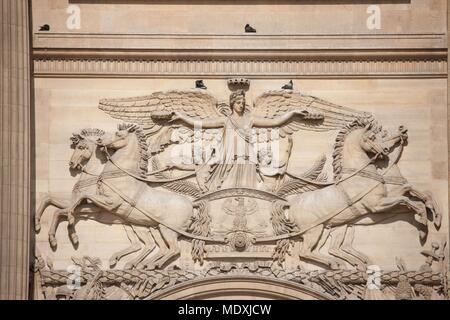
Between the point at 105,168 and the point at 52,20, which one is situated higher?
the point at 52,20

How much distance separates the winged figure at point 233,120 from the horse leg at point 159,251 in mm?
721

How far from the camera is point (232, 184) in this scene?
90.2ft

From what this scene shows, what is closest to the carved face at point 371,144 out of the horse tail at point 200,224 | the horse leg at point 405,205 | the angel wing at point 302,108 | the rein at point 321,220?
the angel wing at point 302,108

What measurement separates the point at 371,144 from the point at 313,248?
132cm

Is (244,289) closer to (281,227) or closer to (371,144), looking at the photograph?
(281,227)

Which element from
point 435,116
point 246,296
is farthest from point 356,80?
point 246,296

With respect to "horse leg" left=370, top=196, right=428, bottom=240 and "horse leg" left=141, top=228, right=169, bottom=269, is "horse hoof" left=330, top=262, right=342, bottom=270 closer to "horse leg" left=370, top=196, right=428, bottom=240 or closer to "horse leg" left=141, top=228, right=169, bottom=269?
"horse leg" left=370, top=196, right=428, bottom=240

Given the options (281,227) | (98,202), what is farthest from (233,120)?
(98,202)

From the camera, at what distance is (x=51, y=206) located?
27.4 m

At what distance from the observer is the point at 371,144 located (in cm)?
2745

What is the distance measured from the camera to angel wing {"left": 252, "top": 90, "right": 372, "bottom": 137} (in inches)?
1088

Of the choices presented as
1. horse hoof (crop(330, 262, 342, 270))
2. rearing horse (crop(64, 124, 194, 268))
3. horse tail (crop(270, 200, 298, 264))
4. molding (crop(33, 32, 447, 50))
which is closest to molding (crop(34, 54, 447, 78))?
molding (crop(33, 32, 447, 50))
